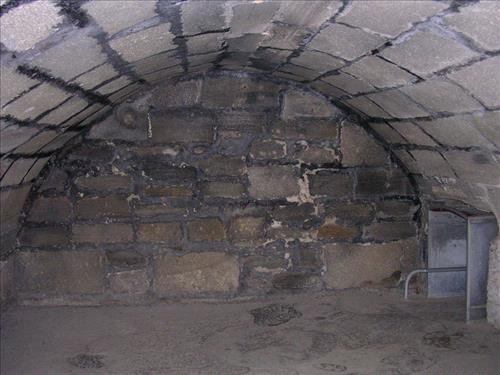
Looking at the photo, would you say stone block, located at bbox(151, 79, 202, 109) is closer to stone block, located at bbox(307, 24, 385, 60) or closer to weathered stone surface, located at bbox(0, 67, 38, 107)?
stone block, located at bbox(307, 24, 385, 60)

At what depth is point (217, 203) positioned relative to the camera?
10.8 feet

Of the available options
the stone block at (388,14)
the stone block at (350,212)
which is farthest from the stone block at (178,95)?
the stone block at (388,14)

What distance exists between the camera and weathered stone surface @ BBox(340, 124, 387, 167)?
3334 millimetres

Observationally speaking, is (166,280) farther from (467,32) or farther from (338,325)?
(467,32)

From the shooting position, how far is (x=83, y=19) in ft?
4.71

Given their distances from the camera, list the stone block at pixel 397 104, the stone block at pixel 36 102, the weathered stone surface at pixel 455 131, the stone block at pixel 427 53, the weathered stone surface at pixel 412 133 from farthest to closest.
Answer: the weathered stone surface at pixel 412 133 < the stone block at pixel 397 104 < the weathered stone surface at pixel 455 131 < the stone block at pixel 36 102 < the stone block at pixel 427 53

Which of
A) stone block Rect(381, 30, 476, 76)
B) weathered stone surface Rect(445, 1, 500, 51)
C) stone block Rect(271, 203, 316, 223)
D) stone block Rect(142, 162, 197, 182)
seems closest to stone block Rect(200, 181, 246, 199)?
stone block Rect(142, 162, 197, 182)

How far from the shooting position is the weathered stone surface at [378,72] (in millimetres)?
2060

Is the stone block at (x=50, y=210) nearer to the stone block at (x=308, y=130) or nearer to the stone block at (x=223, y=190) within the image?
the stone block at (x=223, y=190)

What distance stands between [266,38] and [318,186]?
133 cm

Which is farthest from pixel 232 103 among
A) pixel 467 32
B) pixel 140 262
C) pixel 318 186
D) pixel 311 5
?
pixel 467 32

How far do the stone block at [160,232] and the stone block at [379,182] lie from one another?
1.06m

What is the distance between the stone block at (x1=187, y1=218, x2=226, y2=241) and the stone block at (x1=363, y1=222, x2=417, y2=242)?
0.84 metres

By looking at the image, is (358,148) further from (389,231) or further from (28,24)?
(28,24)
